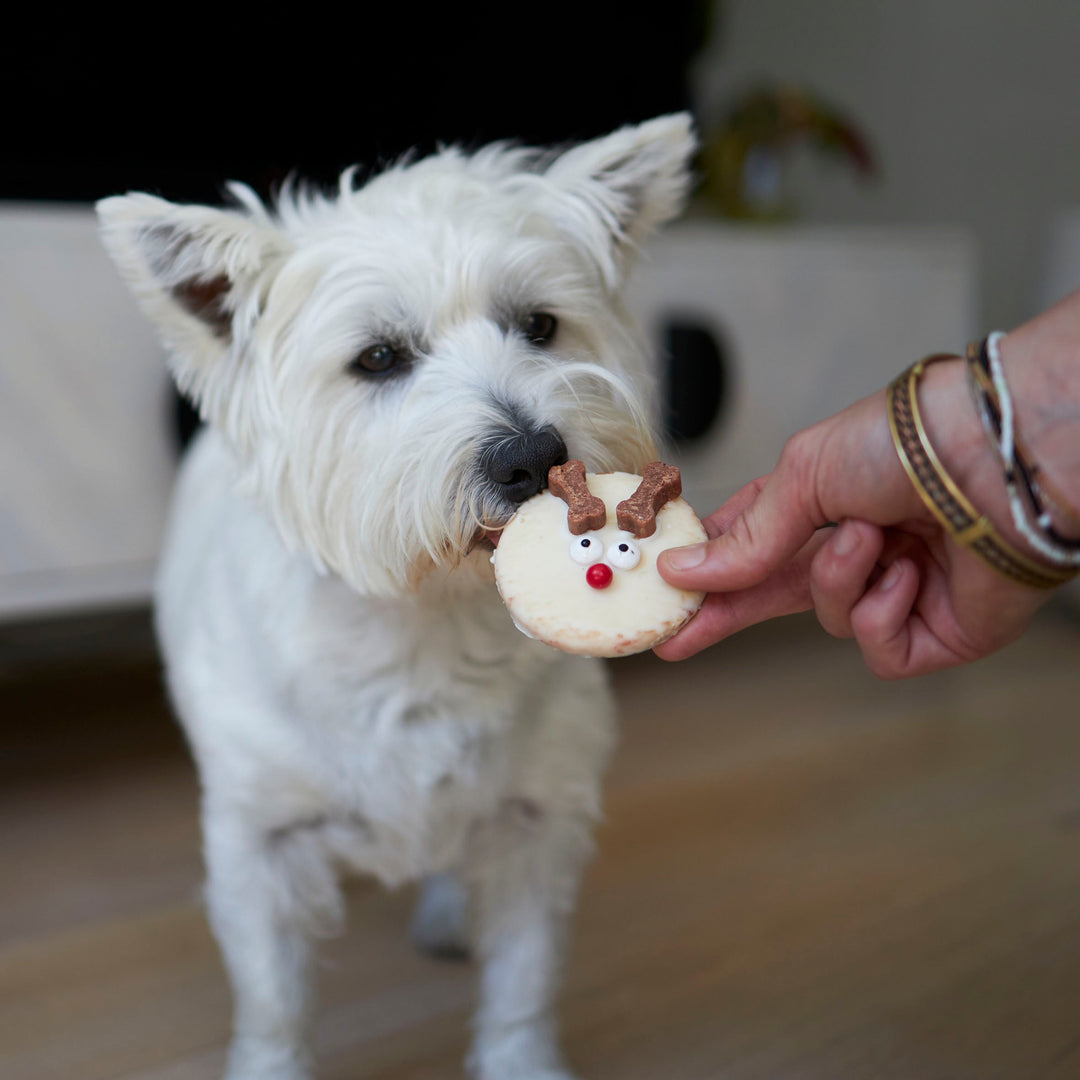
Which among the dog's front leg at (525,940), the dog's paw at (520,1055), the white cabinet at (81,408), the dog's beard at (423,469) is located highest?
the dog's beard at (423,469)

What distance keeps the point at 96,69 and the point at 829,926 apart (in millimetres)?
2022

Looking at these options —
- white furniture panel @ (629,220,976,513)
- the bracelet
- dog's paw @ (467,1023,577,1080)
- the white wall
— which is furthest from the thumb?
the white wall

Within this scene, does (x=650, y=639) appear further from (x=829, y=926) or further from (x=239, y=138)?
(x=239, y=138)

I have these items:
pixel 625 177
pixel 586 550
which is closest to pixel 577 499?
pixel 586 550

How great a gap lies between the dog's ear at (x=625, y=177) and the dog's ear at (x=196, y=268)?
0.32m

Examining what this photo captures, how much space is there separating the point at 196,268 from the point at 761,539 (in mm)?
594

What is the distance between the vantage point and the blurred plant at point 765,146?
8.18ft

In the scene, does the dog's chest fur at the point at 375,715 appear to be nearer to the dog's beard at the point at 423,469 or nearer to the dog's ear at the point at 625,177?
the dog's beard at the point at 423,469

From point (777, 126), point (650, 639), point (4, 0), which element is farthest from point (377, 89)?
point (650, 639)

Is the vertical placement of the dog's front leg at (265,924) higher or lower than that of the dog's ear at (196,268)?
lower

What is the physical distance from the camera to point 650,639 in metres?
0.73

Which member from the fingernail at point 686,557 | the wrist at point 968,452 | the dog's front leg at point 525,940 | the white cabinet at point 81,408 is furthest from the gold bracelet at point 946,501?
the white cabinet at point 81,408

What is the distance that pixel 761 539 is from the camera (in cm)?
70

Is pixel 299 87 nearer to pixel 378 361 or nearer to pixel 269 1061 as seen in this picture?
pixel 378 361
